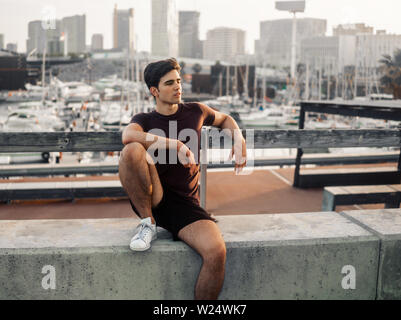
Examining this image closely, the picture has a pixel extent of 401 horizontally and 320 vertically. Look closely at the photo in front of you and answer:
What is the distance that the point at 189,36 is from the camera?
93.4 meters

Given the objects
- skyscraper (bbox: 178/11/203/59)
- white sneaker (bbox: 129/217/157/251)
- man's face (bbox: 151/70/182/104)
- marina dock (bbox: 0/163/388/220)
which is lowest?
marina dock (bbox: 0/163/388/220)

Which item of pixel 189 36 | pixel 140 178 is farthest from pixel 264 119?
pixel 189 36

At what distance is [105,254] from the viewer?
2.63 metres

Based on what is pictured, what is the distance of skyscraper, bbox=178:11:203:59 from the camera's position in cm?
7638

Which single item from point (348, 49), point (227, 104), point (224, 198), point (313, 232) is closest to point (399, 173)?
point (224, 198)

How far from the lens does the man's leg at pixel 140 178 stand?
2.65m

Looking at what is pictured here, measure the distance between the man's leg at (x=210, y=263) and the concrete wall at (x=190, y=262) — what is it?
12cm

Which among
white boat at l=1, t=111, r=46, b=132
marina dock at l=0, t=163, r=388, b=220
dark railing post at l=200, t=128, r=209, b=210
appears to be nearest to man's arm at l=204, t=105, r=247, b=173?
dark railing post at l=200, t=128, r=209, b=210

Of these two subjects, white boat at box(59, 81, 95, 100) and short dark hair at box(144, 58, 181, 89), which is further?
white boat at box(59, 81, 95, 100)

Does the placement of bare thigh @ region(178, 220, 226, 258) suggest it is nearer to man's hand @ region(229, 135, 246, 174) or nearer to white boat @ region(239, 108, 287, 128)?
man's hand @ region(229, 135, 246, 174)

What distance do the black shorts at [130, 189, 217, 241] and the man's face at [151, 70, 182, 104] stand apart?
64 cm

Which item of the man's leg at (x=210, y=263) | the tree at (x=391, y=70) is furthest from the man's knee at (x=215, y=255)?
the tree at (x=391, y=70)
